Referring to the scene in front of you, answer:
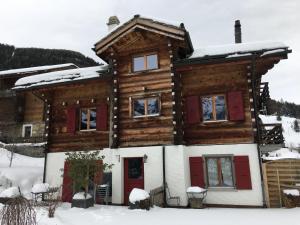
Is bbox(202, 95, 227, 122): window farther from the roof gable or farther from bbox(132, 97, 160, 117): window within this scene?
the roof gable

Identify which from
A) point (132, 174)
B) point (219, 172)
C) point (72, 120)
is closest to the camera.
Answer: point (219, 172)

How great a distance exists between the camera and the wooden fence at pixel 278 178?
1214 cm

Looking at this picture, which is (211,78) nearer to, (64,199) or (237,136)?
(237,136)

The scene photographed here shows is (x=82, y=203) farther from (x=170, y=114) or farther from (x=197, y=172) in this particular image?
(x=170, y=114)

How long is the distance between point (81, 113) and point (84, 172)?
4.78m

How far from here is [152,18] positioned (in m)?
14.4

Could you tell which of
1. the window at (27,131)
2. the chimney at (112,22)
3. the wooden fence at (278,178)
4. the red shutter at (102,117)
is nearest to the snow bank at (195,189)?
the wooden fence at (278,178)

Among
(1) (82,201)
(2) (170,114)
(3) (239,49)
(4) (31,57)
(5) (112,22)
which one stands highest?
(4) (31,57)

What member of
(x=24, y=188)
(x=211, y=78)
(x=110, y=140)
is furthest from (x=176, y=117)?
(x=24, y=188)

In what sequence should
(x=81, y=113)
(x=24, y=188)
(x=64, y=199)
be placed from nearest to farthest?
1. (x=64, y=199)
2. (x=81, y=113)
3. (x=24, y=188)

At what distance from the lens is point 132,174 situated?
1413 cm

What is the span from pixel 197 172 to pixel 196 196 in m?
1.18

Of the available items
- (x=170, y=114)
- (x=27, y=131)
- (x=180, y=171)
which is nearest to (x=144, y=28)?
(x=170, y=114)

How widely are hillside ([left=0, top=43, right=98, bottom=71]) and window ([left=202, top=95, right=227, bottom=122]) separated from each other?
39126mm
